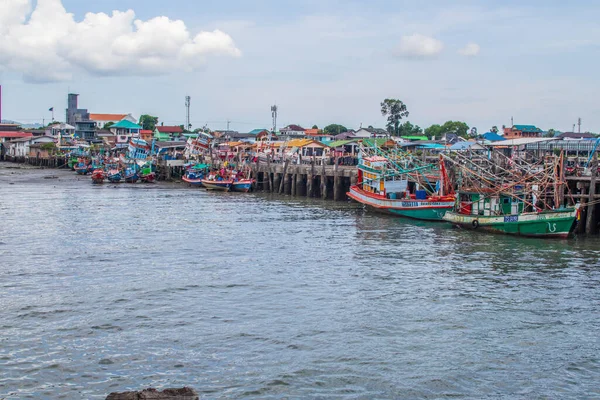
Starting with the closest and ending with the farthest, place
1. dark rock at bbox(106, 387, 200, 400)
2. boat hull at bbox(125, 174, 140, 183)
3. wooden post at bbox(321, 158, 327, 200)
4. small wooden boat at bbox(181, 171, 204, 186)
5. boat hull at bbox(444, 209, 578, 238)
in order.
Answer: dark rock at bbox(106, 387, 200, 400) < boat hull at bbox(444, 209, 578, 238) < wooden post at bbox(321, 158, 327, 200) < small wooden boat at bbox(181, 171, 204, 186) < boat hull at bbox(125, 174, 140, 183)

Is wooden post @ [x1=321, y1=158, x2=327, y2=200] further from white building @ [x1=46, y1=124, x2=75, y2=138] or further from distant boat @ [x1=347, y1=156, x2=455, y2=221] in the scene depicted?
white building @ [x1=46, y1=124, x2=75, y2=138]

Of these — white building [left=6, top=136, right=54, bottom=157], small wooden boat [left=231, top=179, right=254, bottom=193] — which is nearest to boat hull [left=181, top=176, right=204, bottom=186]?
small wooden boat [left=231, top=179, right=254, bottom=193]

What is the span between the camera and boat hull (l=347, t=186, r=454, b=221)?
141 ft

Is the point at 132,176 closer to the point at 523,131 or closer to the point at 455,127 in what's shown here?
the point at 523,131

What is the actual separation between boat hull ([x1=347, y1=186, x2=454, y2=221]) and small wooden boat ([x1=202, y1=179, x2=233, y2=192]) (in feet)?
74.3

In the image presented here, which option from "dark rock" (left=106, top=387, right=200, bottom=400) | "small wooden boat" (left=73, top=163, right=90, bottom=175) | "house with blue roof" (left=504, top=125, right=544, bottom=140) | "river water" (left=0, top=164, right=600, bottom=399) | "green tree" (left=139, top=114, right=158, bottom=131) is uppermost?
"green tree" (left=139, top=114, right=158, bottom=131)

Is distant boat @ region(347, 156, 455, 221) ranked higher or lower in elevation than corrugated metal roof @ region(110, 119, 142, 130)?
lower

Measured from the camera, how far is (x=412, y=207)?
44.4 meters

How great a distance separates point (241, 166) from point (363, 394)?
203 feet

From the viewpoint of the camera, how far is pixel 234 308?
21094 mm

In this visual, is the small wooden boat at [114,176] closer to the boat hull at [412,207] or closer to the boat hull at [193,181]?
the boat hull at [193,181]

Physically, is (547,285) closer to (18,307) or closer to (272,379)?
(272,379)

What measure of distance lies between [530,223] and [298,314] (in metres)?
18.9

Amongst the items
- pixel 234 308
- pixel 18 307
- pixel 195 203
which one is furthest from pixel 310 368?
pixel 195 203
